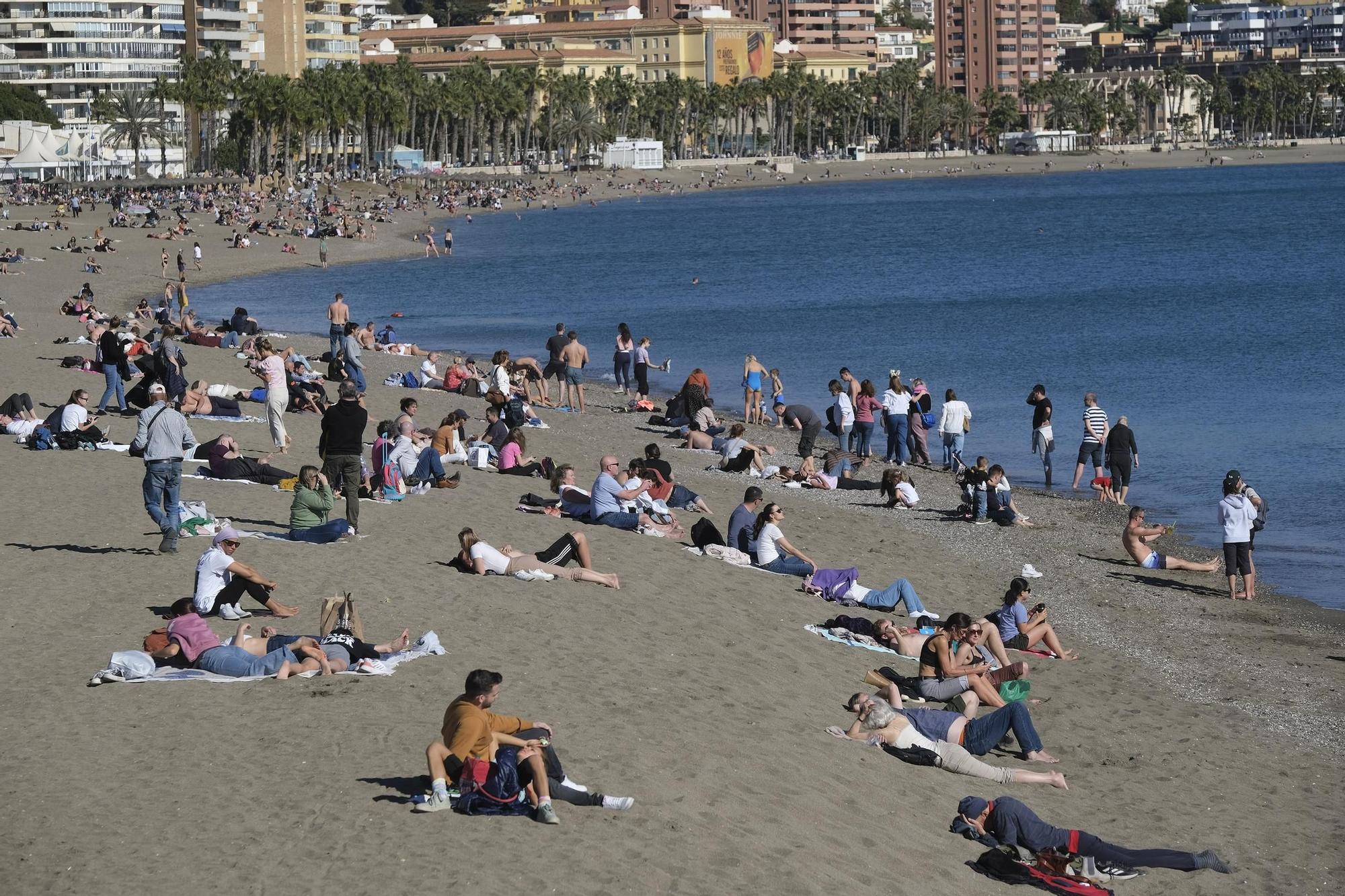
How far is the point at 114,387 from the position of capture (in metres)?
24.1

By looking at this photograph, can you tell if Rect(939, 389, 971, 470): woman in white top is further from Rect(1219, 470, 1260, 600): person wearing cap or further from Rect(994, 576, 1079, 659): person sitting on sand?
Rect(994, 576, 1079, 659): person sitting on sand

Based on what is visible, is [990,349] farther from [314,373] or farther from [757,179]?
[757,179]

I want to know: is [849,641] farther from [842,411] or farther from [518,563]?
[842,411]

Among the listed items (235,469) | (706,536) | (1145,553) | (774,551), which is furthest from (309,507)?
(1145,553)

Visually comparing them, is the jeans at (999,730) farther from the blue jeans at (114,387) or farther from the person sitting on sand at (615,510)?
the blue jeans at (114,387)

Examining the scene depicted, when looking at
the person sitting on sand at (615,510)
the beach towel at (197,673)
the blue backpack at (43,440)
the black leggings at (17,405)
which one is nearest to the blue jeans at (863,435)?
the person sitting on sand at (615,510)

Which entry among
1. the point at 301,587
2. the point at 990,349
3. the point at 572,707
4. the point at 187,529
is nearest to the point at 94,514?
the point at 187,529

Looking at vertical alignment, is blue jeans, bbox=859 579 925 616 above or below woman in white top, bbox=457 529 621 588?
below

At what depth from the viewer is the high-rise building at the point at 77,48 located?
498 ft

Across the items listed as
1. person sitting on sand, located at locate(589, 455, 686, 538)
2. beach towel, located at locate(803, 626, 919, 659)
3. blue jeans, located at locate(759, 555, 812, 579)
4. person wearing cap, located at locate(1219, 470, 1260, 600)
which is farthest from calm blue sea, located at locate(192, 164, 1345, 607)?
person sitting on sand, located at locate(589, 455, 686, 538)

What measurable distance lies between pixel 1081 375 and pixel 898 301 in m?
21.1

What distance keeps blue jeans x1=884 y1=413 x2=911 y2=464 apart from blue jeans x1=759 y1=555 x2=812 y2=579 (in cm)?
857

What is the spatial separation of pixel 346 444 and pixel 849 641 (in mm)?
5092

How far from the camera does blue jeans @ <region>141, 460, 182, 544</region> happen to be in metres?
15.2
